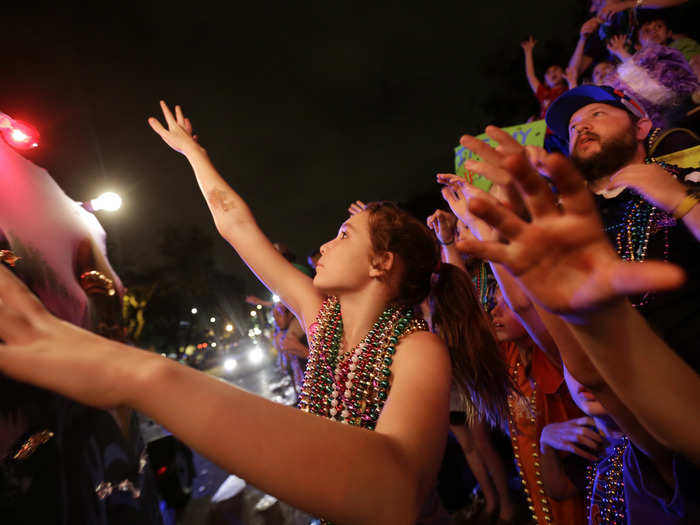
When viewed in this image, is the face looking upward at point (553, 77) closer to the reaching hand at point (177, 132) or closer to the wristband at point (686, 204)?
the wristband at point (686, 204)

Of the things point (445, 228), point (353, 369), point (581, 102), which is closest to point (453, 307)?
point (353, 369)

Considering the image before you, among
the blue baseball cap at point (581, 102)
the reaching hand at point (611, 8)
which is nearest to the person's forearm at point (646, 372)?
the blue baseball cap at point (581, 102)

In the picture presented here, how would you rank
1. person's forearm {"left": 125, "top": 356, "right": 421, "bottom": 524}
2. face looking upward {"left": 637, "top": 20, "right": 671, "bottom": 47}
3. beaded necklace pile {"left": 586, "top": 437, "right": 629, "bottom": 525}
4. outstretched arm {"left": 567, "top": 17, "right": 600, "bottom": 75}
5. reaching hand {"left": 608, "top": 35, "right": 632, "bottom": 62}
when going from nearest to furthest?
person's forearm {"left": 125, "top": 356, "right": 421, "bottom": 524} < beaded necklace pile {"left": 586, "top": 437, "right": 629, "bottom": 525} < face looking upward {"left": 637, "top": 20, "right": 671, "bottom": 47} < reaching hand {"left": 608, "top": 35, "right": 632, "bottom": 62} < outstretched arm {"left": 567, "top": 17, "right": 600, "bottom": 75}

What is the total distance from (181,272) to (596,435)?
4344 cm

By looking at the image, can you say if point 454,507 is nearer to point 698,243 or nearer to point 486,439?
point 486,439

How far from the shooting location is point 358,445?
2.66 ft

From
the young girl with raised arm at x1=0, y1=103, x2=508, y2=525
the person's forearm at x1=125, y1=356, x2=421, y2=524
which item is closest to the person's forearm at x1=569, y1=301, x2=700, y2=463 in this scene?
the young girl with raised arm at x1=0, y1=103, x2=508, y2=525

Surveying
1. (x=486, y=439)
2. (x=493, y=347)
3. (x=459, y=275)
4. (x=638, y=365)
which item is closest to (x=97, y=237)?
(x=459, y=275)

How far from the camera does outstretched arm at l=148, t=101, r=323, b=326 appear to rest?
2033mm

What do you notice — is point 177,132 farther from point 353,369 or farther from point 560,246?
point 560,246

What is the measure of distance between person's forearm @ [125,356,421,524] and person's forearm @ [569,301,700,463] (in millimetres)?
624

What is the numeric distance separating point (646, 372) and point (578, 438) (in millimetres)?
1363

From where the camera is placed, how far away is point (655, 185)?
134 cm

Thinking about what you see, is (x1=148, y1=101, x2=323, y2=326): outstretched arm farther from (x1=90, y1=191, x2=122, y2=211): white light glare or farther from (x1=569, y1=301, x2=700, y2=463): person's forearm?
(x1=569, y1=301, x2=700, y2=463): person's forearm
